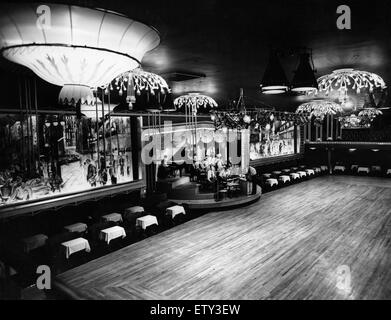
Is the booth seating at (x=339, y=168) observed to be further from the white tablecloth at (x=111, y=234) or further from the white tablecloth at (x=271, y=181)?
the white tablecloth at (x=111, y=234)

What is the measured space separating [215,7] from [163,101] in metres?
3.38

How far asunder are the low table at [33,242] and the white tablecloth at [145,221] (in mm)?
2155

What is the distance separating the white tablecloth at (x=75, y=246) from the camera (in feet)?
19.1

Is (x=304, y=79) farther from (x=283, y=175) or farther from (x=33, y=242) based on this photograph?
(x=283, y=175)

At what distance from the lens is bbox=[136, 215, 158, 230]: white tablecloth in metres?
7.37

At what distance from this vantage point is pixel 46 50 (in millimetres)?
1602

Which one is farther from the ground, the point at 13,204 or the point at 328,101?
the point at 328,101

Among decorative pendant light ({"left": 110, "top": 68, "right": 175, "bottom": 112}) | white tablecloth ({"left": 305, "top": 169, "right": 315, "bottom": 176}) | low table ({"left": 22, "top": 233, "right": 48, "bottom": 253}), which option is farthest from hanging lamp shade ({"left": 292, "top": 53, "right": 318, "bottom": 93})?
white tablecloth ({"left": 305, "top": 169, "right": 315, "bottom": 176})

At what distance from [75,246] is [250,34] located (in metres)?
5.14

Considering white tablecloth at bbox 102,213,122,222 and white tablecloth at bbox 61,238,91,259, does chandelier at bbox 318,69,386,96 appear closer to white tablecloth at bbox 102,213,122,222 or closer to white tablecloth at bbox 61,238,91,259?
white tablecloth at bbox 61,238,91,259

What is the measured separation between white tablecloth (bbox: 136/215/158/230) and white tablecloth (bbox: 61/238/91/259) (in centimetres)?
151
